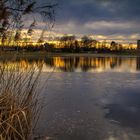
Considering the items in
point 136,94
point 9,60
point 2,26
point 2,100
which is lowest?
point 136,94

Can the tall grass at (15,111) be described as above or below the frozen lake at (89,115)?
above

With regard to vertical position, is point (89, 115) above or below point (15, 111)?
below

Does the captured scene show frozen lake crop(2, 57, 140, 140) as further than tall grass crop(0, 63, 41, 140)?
Yes

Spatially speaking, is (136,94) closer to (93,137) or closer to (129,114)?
(129,114)

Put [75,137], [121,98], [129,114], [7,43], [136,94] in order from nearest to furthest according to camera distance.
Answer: [7,43], [75,137], [129,114], [121,98], [136,94]

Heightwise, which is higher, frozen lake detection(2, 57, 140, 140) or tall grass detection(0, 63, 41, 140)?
tall grass detection(0, 63, 41, 140)

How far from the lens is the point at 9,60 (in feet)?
15.7

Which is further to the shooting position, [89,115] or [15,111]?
[89,115]

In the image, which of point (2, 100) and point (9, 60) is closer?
point (2, 100)

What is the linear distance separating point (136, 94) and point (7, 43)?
7.09 meters

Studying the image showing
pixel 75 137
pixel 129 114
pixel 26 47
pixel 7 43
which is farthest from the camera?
pixel 129 114

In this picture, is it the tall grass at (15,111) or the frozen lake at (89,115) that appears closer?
the tall grass at (15,111)

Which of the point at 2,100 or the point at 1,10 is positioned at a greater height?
the point at 1,10

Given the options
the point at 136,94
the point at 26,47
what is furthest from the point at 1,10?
the point at 136,94
